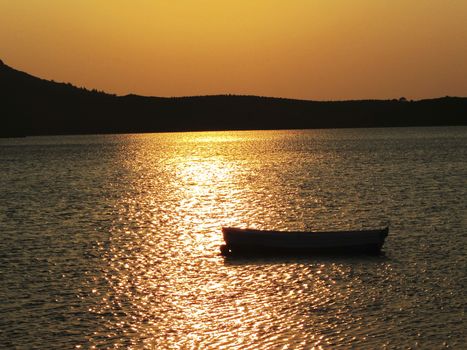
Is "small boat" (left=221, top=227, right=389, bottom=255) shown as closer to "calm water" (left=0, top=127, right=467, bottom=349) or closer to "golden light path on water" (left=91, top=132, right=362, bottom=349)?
"calm water" (left=0, top=127, right=467, bottom=349)

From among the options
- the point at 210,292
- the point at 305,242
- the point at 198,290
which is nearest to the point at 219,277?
the point at 198,290

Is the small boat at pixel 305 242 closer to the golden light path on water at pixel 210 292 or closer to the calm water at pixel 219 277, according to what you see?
the calm water at pixel 219 277

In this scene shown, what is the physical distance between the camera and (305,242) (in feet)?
165

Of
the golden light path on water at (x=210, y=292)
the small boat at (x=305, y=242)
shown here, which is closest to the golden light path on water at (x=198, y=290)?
the golden light path on water at (x=210, y=292)

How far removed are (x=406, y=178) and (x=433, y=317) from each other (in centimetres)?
8628

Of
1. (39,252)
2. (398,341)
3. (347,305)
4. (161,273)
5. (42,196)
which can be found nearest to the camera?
(398,341)

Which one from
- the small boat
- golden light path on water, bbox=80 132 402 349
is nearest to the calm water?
golden light path on water, bbox=80 132 402 349

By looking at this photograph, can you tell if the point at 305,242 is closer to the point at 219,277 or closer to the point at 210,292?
the point at 219,277

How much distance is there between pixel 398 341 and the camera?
3075cm

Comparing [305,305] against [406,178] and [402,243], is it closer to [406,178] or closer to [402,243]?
[402,243]

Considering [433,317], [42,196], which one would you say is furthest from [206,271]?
[42,196]

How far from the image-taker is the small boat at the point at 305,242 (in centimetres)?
5040

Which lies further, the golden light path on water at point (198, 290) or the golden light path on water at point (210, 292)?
the golden light path on water at point (198, 290)

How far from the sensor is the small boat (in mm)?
50397
